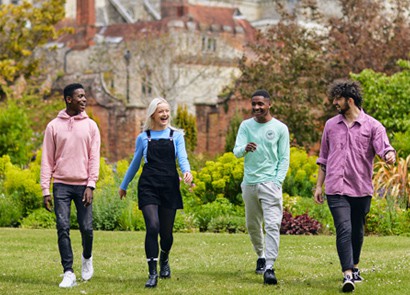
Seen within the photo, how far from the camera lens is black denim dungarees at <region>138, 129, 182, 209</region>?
32.5 feet

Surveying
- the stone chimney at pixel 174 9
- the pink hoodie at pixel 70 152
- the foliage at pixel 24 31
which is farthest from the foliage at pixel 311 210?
the stone chimney at pixel 174 9

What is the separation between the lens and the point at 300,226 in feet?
51.1

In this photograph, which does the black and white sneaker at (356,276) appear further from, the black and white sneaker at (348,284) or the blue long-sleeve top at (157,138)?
the blue long-sleeve top at (157,138)

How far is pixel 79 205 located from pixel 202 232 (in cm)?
638

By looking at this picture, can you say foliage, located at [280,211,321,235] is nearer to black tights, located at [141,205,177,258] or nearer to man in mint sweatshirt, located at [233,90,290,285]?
man in mint sweatshirt, located at [233,90,290,285]

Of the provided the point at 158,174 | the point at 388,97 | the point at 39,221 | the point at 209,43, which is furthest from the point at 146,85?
the point at 158,174

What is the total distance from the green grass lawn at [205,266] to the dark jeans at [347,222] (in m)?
0.35

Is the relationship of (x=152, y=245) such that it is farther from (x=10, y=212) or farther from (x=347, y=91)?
(x=10, y=212)

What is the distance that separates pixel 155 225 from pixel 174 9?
5908 cm

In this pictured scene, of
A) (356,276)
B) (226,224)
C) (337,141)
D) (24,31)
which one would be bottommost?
(226,224)

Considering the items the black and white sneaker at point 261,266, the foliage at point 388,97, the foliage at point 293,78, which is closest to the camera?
the black and white sneaker at point 261,266

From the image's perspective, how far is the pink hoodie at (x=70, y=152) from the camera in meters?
9.90

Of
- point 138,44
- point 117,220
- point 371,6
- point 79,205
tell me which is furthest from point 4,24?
point 79,205

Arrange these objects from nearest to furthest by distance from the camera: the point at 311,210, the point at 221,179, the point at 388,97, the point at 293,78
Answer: the point at 311,210 < the point at 221,179 < the point at 388,97 < the point at 293,78
